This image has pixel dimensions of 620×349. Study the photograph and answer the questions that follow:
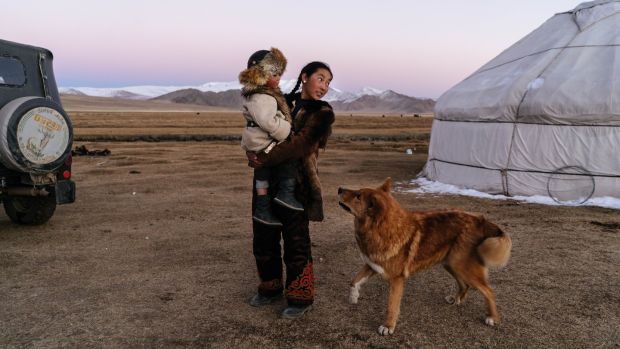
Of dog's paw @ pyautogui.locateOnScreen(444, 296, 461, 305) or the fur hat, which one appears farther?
dog's paw @ pyautogui.locateOnScreen(444, 296, 461, 305)

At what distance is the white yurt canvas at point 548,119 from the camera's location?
8398 millimetres

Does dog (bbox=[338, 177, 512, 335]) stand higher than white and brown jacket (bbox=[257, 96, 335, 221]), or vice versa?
white and brown jacket (bbox=[257, 96, 335, 221])

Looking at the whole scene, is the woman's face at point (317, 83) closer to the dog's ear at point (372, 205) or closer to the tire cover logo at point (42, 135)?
the dog's ear at point (372, 205)

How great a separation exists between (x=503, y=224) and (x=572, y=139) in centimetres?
296

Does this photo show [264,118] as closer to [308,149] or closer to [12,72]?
[308,149]

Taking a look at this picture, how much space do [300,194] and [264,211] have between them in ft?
1.00

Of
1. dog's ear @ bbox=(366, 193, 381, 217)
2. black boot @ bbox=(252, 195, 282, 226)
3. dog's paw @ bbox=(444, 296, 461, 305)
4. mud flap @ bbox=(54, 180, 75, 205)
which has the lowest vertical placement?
dog's paw @ bbox=(444, 296, 461, 305)

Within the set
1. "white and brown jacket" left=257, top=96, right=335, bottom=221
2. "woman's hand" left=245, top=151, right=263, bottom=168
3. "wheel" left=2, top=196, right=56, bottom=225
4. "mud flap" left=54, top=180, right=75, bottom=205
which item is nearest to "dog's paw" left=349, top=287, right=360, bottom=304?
"white and brown jacket" left=257, top=96, right=335, bottom=221

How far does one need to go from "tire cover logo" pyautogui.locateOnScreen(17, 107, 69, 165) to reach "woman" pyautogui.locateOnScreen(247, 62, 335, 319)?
3289 millimetres

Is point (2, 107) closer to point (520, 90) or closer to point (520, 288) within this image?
point (520, 288)

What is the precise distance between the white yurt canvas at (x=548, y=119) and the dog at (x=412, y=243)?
6194 millimetres

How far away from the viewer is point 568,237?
6.14m

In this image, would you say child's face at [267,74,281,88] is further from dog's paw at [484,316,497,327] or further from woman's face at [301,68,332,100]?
dog's paw at [484,316,497,327]

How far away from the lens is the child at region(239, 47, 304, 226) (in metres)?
3.18
